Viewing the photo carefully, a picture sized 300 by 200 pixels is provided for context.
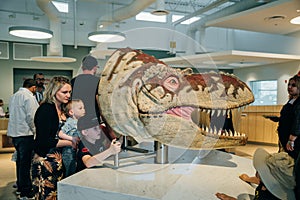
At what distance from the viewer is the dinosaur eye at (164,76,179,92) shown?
1081 millimetres

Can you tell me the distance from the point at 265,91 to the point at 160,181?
23.9ft

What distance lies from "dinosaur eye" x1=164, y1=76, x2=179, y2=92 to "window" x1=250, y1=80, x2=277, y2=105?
22.6 feet

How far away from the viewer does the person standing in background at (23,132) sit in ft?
8.20

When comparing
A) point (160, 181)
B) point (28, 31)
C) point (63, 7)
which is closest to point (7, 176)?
point (28, 31)

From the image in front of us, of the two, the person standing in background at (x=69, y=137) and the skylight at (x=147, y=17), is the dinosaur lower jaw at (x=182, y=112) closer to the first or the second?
the person standing in background at (x=69, y=137)

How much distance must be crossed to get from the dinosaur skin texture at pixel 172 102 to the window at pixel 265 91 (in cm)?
680

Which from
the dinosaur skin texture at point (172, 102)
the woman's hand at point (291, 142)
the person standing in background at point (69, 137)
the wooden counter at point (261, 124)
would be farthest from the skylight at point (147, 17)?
the dinosaur skin texture at point (172, 102)

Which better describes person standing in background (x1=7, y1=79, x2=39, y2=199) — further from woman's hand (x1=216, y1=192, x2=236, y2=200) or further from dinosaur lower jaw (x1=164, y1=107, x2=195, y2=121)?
woman's hand (x1=216, y1=192, x2=236, y2=200)

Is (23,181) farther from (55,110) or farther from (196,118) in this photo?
(196,118)

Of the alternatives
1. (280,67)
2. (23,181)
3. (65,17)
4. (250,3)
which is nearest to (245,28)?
(250,3)

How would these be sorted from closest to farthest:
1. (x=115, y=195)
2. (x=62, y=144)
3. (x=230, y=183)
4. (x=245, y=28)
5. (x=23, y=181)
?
(x=115, y=195) → (x=230, y=183) → (x=62, y=144) → (x=23, y=181) → (x=245, y=28)

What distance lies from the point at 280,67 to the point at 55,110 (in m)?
6.58

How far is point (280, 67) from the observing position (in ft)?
22.6

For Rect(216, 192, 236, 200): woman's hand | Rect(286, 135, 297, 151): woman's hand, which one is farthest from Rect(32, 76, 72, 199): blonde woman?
Rect(286, 135, 297, 151): woman's hand
